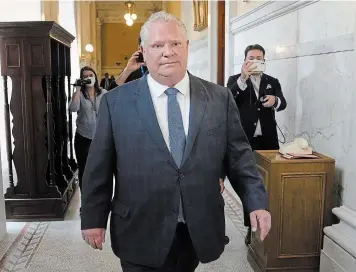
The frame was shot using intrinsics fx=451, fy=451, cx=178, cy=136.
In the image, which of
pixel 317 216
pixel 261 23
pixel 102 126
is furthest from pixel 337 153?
pixel 261 23

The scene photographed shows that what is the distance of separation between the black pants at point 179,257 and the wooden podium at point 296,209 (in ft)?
4.18

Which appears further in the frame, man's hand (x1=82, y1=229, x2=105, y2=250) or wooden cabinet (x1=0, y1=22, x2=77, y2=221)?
wooden cabinet (x1=0, y1=22, x2=77, y2=221)

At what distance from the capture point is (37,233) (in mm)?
4480

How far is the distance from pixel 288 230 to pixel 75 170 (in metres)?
3.89

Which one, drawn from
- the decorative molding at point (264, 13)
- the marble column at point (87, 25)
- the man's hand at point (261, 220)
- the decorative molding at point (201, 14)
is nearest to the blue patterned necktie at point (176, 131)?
the man's hand at point (261, 220)

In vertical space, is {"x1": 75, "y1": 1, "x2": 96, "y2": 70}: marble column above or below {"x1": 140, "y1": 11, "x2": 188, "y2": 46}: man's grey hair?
above

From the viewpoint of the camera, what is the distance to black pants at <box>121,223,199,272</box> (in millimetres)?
2105

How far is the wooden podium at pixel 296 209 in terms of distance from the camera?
10.8ft

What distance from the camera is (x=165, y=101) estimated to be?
207 cm

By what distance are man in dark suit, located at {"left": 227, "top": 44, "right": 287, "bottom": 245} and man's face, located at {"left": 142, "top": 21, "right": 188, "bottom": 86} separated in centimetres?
190

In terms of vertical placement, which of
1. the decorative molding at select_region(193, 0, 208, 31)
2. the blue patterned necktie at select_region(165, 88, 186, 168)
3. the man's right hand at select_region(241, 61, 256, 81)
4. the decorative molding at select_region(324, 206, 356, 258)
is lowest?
the decorative molding at select_region(324, 206, 356, 258)

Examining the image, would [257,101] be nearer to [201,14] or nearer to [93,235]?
[93,235]

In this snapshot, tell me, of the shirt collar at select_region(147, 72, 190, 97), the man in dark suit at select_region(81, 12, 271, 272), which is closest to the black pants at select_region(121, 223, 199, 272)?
the man in dark suit at select_region(81, 12, 271, 272)

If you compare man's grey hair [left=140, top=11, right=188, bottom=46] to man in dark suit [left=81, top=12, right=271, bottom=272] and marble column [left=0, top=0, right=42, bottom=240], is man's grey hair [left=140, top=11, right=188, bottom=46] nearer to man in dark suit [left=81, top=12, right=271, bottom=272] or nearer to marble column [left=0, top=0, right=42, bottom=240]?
man in dark suit [left=81, top=12, right=271, bottom=272]
